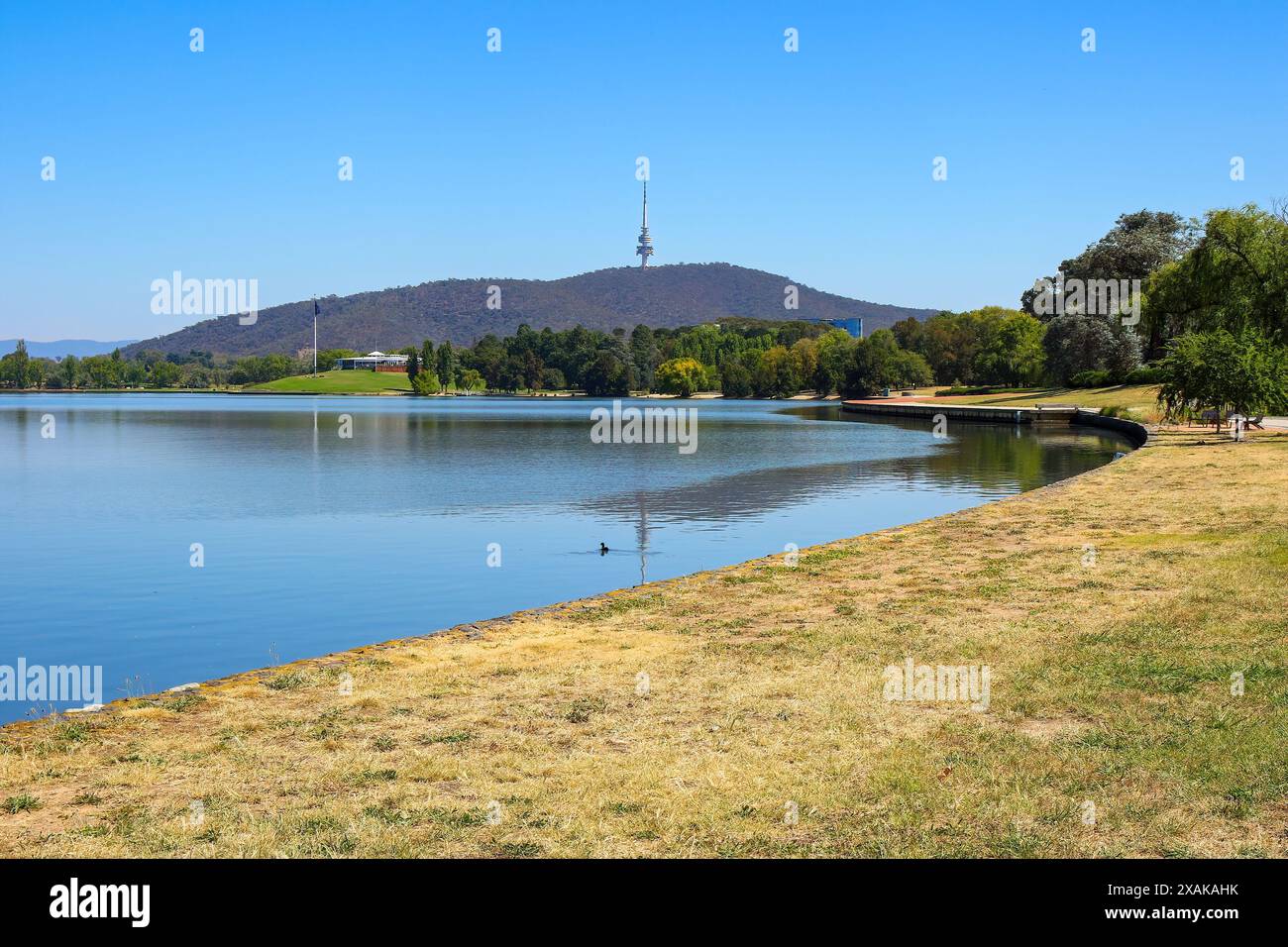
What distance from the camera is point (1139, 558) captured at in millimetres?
19688

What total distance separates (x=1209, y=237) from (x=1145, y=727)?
69.0 meters

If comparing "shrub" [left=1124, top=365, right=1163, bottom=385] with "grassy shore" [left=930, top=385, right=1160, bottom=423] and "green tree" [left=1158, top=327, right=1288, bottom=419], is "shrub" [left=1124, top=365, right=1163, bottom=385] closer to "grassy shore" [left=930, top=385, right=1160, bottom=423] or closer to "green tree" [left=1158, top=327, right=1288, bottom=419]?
"grassy shore" [left=930, top=385, right=1160, bottom=423]

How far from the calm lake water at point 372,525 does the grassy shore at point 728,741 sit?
5.27 meters

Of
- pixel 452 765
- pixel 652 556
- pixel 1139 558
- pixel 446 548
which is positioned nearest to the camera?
pixel 452 765

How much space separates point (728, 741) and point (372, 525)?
26.9 meters

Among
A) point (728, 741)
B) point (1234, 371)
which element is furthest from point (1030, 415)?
point (728, 741)

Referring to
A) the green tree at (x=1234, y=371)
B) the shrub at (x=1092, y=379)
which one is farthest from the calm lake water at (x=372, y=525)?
the shrub at (x=1092, y=379)

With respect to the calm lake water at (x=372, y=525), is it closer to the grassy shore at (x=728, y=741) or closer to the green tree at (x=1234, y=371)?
the grassy shore at (x=728, y=741)

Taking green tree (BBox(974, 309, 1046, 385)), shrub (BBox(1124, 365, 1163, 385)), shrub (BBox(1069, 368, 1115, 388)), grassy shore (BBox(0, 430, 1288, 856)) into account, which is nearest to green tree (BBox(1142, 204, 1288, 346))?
shrub (BBox(1124, 365, 1163, 385))
